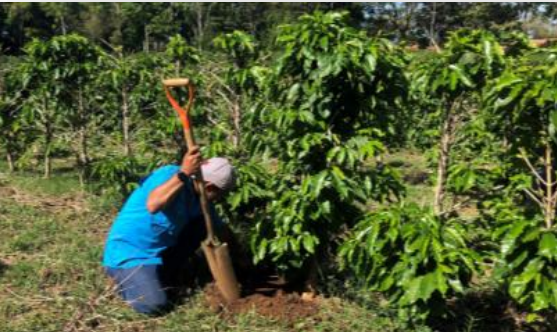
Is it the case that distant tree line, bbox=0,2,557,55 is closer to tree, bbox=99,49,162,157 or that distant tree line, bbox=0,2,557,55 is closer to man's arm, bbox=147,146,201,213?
tree, bbox=99,49,162,157

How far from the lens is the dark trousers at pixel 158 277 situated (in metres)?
3.85

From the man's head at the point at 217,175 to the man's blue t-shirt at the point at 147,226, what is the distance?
163 mm

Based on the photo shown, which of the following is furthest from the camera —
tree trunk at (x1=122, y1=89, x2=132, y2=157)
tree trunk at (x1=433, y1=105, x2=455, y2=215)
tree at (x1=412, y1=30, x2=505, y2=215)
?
tree trunk at (x1=122, y1=89, x2=132, y2=157)

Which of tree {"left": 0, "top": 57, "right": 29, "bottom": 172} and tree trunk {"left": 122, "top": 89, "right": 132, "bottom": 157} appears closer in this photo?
tree trunk {"left": 122, "top": 89, "right": 132, "bottom": 157}

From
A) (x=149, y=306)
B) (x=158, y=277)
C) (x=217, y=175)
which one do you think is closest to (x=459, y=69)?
(x=217, y=175)

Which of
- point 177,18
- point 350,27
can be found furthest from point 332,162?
point 177,18

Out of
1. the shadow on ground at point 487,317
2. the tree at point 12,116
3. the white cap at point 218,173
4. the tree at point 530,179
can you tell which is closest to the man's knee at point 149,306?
the white cap at point 218,173

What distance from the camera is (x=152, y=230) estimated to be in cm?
392

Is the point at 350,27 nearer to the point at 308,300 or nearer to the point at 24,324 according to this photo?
the point at 308,300

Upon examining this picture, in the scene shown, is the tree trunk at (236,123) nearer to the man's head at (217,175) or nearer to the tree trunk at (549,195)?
the man's head at (217,175)

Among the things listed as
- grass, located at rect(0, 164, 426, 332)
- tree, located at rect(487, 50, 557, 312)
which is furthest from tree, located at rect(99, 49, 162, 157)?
tree, located at rect(487, 50, 557, 312)

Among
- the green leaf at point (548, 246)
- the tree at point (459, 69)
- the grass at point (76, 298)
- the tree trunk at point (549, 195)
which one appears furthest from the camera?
the tree at point (459, 69)

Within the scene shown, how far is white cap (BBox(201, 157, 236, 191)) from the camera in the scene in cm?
379

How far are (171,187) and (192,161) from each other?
229 mm
